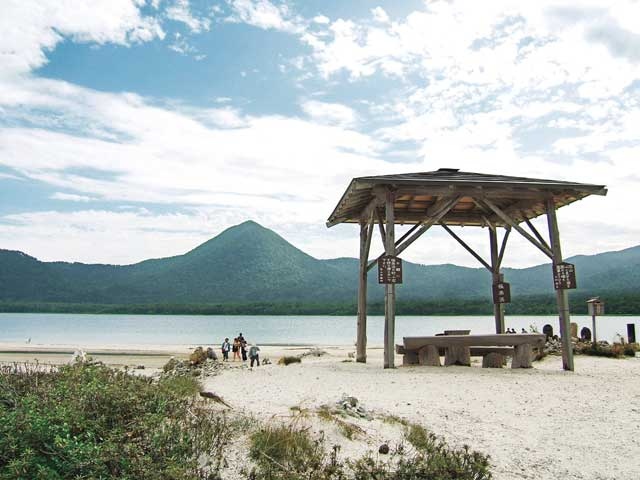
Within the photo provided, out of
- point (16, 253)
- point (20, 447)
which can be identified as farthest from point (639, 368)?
point (16, 253)

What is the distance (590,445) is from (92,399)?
519 centimetres

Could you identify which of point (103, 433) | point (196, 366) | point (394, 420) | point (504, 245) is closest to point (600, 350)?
point (504, 245)

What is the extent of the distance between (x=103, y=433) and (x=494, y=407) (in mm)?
5384

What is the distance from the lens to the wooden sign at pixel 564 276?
11.6 m

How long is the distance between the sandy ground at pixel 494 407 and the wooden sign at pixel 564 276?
187cm

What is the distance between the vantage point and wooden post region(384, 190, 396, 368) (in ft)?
37.3

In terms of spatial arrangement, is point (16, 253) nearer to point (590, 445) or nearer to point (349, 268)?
point (349, 268)

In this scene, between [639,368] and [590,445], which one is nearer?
[590,445]

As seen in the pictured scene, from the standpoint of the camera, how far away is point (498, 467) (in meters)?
5.02

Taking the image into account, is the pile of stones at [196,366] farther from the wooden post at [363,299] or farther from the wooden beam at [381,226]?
the wooden beam at [381,226]

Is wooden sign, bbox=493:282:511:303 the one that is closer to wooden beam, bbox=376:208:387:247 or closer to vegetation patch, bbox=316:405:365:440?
wooden beam, bbox=376:208:387:247

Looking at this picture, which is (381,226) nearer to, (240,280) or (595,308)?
(595,308)

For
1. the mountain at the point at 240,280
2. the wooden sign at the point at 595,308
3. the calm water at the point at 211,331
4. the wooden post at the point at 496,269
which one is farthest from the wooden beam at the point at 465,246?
the mountain at the point at 240,280

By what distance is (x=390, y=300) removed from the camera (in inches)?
454
